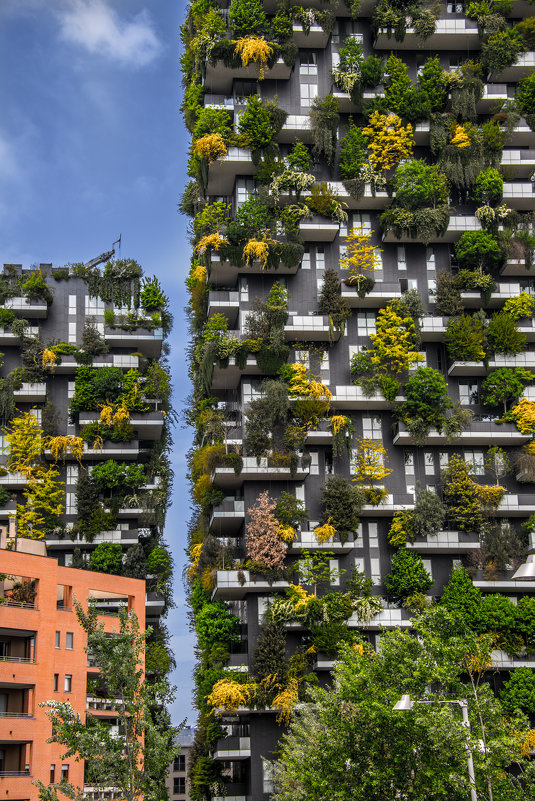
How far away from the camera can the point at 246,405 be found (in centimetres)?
7569

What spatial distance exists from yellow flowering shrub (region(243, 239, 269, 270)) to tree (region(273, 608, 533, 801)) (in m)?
33.6

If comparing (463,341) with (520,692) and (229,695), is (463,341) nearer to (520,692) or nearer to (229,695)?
(520,692)

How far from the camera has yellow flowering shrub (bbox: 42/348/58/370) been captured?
90.0m

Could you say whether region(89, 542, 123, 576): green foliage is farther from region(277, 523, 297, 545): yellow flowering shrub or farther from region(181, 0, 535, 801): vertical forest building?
region(277, 523, 297, 545): yellow flowering shrub

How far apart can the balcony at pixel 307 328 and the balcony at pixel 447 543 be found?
42.6 ft

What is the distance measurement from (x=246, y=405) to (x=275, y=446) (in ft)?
9.68

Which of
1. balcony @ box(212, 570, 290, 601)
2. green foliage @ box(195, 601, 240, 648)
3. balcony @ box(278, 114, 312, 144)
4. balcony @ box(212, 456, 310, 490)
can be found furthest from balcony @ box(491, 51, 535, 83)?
green foliage @ box(195, 601, 240, 648)

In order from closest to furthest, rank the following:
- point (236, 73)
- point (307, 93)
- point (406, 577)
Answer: point (406, 577) < point (236, 73) < point (307, 93)

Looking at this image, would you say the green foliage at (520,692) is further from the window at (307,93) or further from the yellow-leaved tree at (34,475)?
the window at (307,93)

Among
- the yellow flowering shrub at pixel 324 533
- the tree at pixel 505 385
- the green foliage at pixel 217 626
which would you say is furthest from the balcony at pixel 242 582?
the tree at pixel 505 385

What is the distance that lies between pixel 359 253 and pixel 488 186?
9.10m

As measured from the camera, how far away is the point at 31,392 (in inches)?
3546

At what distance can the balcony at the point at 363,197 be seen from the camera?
8038cm

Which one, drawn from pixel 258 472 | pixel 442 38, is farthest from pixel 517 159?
pixel 258 472
